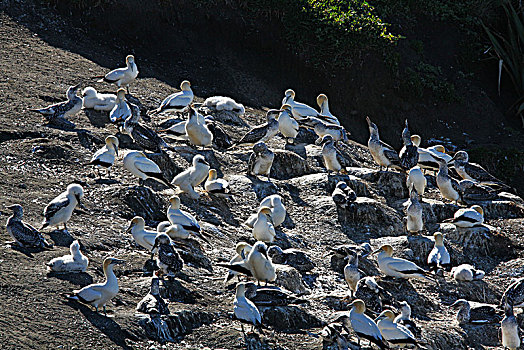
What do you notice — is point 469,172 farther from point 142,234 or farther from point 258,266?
point 142,234

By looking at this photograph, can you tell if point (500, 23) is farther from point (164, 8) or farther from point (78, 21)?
point (78, 21)

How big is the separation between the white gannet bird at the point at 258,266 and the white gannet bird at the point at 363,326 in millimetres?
1660

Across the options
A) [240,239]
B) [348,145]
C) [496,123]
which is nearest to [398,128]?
[496,123]

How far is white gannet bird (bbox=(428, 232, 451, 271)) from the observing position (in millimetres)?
15758

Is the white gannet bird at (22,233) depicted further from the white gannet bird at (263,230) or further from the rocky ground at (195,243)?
the white gannet bird at (263,230)

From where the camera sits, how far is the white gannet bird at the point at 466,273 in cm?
1568

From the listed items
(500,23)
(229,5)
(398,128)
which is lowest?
(398,128)

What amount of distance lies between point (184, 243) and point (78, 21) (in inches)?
567

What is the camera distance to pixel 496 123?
1190 inches

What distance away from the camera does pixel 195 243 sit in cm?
1399

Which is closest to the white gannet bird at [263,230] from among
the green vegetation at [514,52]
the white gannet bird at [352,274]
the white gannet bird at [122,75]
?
the white gannet bird at [352,274]

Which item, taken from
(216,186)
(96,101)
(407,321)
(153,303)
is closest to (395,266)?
(407,321)

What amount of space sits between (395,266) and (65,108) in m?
8.73

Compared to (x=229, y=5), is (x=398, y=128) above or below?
below
